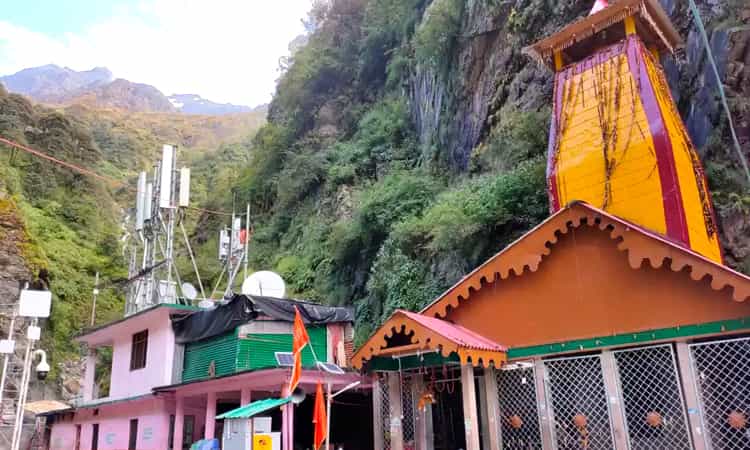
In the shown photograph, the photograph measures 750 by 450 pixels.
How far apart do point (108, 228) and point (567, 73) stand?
36.6m

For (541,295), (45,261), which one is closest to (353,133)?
(45,261)

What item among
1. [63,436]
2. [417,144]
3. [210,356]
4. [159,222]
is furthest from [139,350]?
[417,144]

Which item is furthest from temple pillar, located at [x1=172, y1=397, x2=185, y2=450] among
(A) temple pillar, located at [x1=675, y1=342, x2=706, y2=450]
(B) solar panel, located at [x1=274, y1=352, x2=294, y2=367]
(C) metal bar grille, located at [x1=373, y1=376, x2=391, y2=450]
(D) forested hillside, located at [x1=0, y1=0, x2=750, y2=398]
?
(A) temple pillar, located at [x1=675, y1=342, x2=706, y2=450]

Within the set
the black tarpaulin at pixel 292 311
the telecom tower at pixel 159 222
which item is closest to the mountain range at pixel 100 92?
the telecom tower at pixel 159 222

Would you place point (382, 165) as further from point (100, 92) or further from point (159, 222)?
point (100, 92)

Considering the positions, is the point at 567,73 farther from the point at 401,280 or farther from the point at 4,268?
the point at 4,268

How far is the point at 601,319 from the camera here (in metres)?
8.49

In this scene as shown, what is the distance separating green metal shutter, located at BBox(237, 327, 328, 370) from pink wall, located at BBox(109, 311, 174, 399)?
3666mm

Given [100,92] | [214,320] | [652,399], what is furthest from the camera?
[100,92]

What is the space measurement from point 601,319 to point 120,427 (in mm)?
16436

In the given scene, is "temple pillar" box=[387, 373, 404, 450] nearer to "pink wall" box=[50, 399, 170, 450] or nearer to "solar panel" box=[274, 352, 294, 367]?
"solar panel" box=[274, 352, 294, 367]

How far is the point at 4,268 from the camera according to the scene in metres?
27.1

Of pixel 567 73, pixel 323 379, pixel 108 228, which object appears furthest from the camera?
pixel 108 228

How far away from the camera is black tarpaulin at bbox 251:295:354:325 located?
15039 mm
